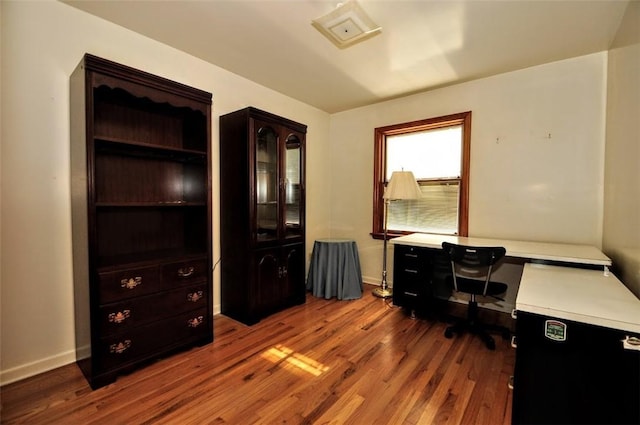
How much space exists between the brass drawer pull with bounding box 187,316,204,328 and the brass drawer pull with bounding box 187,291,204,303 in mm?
147

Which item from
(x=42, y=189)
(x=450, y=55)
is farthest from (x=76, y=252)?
(x=450, y=55)

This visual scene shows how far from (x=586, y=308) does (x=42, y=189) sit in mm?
3175

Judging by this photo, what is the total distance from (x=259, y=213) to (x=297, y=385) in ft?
4.99

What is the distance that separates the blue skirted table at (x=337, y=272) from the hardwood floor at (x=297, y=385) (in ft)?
2.84

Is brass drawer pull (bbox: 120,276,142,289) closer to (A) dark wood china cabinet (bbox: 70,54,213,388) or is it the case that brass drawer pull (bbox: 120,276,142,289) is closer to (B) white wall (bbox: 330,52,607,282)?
(A) dark wood china cabinet (bbox: 70,54,213,388)

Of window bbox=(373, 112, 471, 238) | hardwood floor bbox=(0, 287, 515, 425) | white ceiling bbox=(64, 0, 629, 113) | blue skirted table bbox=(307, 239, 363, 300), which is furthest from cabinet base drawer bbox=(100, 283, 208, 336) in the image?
window bbox=(373, 112, 471, 238)

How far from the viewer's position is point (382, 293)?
11.5 feet

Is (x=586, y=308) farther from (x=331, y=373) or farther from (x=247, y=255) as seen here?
(x=247, y=255)

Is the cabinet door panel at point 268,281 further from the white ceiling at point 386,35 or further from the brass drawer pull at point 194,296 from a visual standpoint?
the white ceiling at point 386,35

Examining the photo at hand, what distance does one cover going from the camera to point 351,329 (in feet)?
8.62

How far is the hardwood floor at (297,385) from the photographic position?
1.57 meters

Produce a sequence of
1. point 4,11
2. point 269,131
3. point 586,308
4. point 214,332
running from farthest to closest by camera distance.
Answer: point 269,131
point 214,332
point 4,11
point 586,308

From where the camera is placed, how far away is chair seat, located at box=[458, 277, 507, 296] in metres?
2.36

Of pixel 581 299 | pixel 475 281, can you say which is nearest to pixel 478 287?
pixel 475 281
